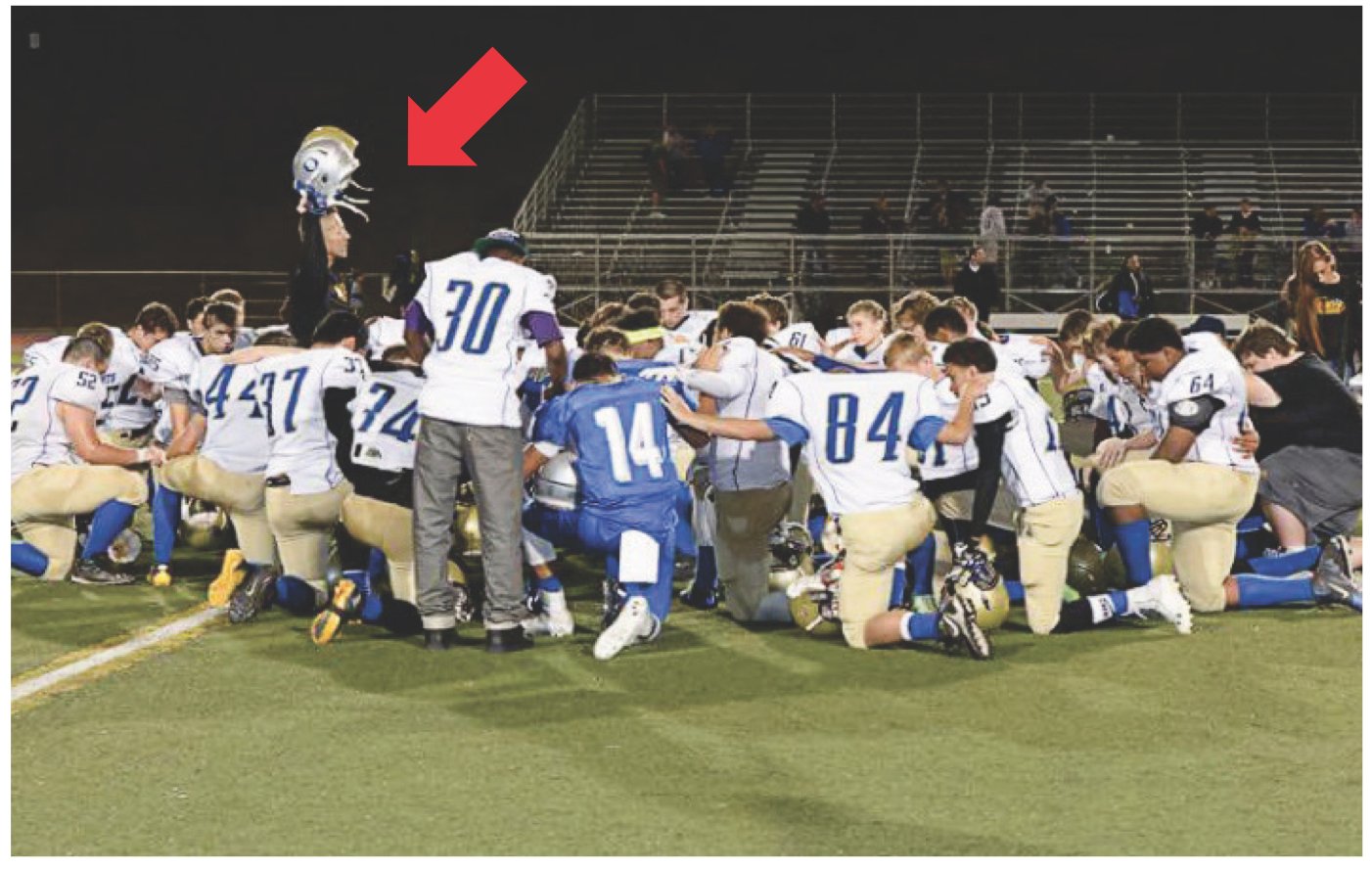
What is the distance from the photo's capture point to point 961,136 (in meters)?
30.6

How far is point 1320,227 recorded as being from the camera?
2617cm

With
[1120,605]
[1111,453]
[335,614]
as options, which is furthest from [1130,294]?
[335,614]

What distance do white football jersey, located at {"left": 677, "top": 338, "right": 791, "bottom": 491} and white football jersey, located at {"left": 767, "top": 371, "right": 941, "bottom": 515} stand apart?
63cm

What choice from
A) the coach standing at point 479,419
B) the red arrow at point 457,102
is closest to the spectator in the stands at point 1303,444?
the coach standing at point 479,419

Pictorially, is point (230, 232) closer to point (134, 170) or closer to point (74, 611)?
point (134, 170)

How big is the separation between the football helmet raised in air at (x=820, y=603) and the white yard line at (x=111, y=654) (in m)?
2.48

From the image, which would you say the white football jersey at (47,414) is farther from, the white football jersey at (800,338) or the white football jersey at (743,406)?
the white football jersey at (800,338)

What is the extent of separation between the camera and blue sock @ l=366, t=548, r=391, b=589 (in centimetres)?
838

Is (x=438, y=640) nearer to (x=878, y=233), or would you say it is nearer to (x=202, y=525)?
(x=202, y=525)

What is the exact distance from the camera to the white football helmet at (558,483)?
25.7 ft

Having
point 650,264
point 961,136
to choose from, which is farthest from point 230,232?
point 961,136

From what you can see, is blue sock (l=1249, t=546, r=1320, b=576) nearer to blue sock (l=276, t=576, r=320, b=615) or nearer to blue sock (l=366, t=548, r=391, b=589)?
blue sock (l=366, t=548, r=391, b=589)

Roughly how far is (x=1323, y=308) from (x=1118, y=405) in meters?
5.36

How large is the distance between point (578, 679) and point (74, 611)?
2710 mm
